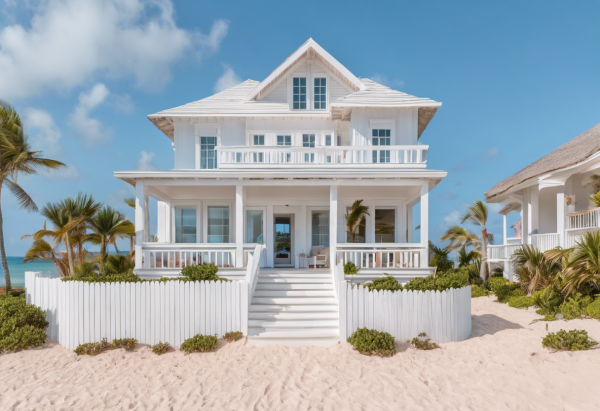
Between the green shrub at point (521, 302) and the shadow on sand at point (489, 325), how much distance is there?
1.53 meters

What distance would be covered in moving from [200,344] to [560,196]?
13871mm

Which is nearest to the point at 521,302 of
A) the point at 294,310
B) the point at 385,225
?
the point at 385,225

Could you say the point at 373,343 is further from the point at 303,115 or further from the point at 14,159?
the point at 14,159

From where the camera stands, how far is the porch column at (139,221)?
13281mm

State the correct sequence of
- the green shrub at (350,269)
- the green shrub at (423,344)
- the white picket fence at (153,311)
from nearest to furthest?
1. the green shrub at (423,344)
2. the white picket fence at (153,311)
3. the green shrub at (350,269)

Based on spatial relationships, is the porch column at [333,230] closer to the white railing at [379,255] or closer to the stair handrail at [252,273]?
the white railing at [379,255]

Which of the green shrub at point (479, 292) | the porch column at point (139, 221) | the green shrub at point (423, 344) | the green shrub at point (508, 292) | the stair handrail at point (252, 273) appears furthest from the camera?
the green shrub at point (479, 292)

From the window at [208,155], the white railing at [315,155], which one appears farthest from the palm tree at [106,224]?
the white railing at [315,155]

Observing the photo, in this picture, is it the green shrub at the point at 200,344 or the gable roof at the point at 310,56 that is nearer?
the green shrub at the point at 200,344

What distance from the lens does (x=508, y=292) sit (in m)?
15.3

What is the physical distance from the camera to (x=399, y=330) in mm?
9734

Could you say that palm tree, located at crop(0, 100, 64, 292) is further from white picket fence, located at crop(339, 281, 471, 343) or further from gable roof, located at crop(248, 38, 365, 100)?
white picket fence, located at crop(339, 281, 471, 343)

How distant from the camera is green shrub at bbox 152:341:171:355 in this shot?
9414mm

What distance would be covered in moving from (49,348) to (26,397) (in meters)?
2.77
